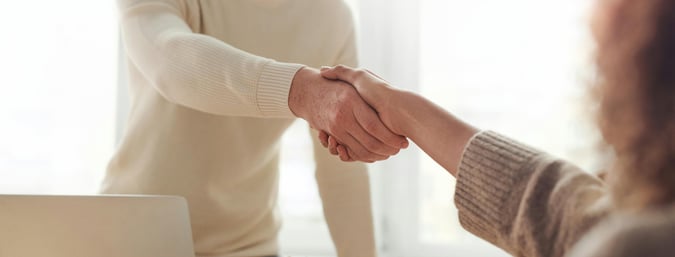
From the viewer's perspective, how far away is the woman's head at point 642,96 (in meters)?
0.60

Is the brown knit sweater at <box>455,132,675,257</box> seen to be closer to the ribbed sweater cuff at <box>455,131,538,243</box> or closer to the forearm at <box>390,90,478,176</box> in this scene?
the ribbed sweater cuff at <box>455,131,538,243</box>

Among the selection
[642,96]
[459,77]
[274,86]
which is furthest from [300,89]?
[459,77]

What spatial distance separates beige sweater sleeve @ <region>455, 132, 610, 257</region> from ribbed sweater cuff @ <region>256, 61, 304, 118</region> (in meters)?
0.49

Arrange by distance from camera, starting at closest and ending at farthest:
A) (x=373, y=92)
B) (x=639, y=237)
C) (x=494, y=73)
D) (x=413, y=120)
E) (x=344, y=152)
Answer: (x=639, y=237)
(x=413, y=120)
(x=373, y=92)
(x=344, y=152)
(x=494, y=73)

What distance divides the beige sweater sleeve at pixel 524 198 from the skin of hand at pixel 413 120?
5.1 inches

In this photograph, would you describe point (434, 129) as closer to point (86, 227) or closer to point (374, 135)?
point (374, 135)

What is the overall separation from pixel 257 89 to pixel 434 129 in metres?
0.35

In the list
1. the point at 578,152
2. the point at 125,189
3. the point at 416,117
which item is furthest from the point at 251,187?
the point at 578,152

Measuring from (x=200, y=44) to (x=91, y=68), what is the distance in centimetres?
142

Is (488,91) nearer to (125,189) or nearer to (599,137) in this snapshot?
(125,189)

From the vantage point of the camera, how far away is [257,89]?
4.30ft

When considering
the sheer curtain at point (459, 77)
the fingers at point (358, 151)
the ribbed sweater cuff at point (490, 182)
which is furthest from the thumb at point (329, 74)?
the sheer curtain at point (459, 77)

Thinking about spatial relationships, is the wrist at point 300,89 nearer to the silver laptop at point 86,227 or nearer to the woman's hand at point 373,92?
the woman's hand at point 373,92

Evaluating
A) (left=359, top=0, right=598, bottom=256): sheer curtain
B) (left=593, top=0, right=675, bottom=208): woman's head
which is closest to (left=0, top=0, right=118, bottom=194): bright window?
(left=359, top=0, right=598, bottom=256): sheer curtain
